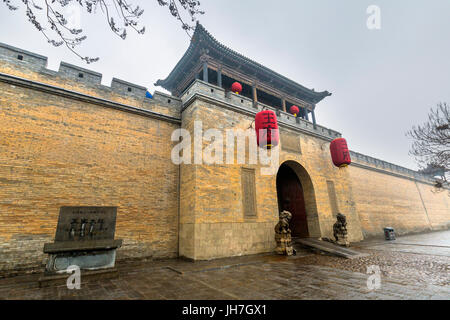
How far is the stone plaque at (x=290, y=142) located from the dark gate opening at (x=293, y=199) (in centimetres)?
102

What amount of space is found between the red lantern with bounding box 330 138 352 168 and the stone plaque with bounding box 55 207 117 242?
843cm

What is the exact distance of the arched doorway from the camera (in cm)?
870

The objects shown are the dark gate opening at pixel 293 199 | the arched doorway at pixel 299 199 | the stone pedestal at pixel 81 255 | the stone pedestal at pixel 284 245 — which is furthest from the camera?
the dark gate opening at pixel 293 199

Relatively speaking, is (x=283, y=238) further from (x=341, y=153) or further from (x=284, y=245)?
(x=341, y=153)

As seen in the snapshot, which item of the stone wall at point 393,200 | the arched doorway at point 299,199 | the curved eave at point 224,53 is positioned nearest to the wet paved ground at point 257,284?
the arched doorway at point 299,199

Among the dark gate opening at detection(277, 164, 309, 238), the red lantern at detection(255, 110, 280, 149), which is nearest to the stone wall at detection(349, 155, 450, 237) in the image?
the dark gate opening at detection(277, 164, 309, 238)

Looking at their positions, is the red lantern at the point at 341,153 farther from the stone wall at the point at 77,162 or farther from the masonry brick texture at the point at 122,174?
the stone wall at the point at 77,162

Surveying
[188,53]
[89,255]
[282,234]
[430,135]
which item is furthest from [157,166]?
[430,135]

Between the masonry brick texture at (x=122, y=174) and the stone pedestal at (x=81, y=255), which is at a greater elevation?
the masonry brick texture at (x=122, y=174)

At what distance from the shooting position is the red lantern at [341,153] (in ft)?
28.1
